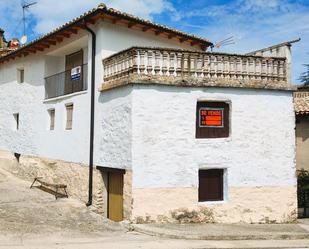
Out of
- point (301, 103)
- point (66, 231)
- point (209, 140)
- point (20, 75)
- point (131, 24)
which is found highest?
point (131, 24)

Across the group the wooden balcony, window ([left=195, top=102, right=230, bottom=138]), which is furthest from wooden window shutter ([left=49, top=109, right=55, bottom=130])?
window ([left=195, top=102, right=230, bottom=138])

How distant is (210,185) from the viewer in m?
11.8

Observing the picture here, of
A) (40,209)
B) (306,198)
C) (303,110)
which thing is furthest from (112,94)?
(303,110)

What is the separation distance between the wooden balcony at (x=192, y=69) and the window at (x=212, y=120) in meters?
0.66

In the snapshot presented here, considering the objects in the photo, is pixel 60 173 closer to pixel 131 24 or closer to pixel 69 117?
pixel 69 117

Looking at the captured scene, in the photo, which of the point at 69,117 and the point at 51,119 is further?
the point at 51,119

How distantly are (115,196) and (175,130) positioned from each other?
297 cm

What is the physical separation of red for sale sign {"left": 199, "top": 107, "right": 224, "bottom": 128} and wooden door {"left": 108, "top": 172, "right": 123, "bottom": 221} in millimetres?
2936

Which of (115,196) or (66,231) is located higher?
(115,196)

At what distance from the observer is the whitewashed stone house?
1108 cm

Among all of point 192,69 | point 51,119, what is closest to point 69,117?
point 51,119

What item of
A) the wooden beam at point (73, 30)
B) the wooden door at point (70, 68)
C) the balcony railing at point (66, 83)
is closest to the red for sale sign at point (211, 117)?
the balcony railing at point (66, 83)

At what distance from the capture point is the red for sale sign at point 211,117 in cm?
1173

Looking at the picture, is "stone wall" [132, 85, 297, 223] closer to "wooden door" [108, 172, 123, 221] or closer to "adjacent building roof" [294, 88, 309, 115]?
"wooden door" [108, 172, 123, 221]
